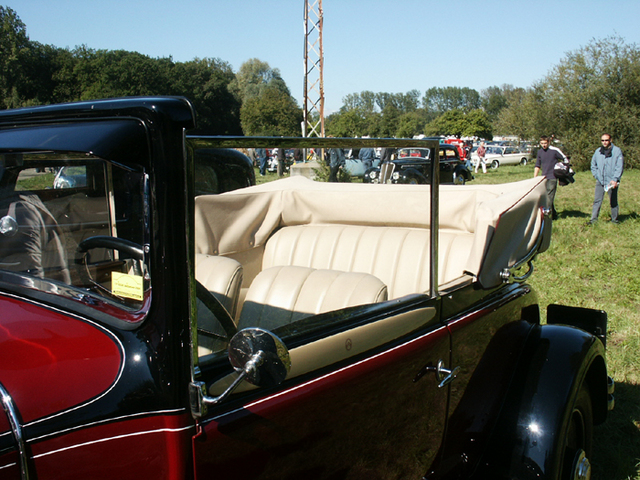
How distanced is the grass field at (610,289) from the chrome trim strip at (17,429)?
1.84 m

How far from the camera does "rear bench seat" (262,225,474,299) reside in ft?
8.21

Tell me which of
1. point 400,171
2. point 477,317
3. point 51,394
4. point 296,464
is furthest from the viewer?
point 400,171

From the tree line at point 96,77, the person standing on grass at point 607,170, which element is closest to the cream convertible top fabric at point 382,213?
the person standing on grass at point 607,170

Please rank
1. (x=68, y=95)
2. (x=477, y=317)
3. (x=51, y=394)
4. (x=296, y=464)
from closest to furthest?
1. (x=51, y=394)
2. (x=296, y=464)
3. (x=477, y=317)
4. (x=68, y=95)

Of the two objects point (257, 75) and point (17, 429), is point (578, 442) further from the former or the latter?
point (257, 75)

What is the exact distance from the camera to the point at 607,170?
30.6 feet

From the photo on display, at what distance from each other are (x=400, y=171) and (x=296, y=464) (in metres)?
1.64

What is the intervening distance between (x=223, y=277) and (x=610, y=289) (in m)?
5.31

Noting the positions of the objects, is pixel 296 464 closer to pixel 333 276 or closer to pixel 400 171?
pixel 333 276

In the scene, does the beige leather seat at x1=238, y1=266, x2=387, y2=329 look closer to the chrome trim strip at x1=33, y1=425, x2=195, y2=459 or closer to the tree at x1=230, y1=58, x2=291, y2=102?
the chrome trim strip at x1=33, y1=425, x2=195, y2=459

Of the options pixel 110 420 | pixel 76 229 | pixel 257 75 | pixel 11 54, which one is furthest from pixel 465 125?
pixel 110 420

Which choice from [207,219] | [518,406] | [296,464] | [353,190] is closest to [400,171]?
[353,190]

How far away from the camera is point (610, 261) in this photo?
7012mm

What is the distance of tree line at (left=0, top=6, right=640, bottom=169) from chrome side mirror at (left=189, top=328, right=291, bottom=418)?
3210 mm
